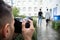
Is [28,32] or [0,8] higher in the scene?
[0,8]

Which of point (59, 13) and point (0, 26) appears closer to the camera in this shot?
point (0, 26)

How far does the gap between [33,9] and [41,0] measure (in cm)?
126

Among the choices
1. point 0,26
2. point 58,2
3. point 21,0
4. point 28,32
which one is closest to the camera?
point 0,26

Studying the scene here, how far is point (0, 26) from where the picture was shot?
92cm

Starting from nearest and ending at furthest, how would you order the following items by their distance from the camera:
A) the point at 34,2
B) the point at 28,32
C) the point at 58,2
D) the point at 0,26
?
the point at 0,26
the point at 28,32
the point at 58,2
the point at 34,2

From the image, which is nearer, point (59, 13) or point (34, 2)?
point (59, 13)

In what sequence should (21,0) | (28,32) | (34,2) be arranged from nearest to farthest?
(28,32) < (21,0) < (34,2)

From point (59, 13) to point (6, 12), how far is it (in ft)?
47.3

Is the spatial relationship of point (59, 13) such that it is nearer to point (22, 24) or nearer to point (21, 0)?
point (21, 0)

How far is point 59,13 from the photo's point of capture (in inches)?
598

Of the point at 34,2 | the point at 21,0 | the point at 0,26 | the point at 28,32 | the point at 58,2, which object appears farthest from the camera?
the point at 34,2

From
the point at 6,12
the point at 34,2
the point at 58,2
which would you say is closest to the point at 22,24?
the point at 6,12

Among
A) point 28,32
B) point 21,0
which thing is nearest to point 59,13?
point 21,0

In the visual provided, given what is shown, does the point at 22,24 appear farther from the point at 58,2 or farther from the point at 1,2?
the point at 58,2
